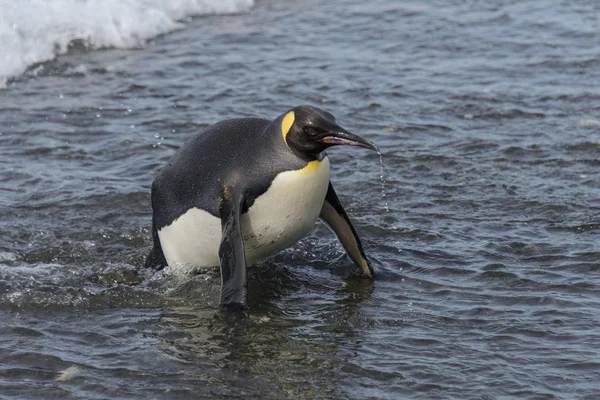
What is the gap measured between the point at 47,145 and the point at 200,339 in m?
4.04

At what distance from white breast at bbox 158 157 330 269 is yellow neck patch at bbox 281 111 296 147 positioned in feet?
0.75

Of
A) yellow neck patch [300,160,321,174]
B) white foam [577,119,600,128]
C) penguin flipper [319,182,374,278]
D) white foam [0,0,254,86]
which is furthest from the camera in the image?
white foam [0,0,254,86]

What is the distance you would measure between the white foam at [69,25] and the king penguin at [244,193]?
208 inches

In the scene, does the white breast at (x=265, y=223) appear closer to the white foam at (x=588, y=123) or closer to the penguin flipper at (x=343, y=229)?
the penguin flipper at (x=343, y=229)

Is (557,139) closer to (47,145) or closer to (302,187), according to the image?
(302,187)

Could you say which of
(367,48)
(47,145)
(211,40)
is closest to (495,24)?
(367,48)

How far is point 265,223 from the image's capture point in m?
6.13

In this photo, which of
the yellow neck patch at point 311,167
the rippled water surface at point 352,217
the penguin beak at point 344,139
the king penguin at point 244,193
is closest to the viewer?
the rippled water surface at point 352,217

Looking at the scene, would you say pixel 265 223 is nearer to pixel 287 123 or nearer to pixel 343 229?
pixel 287 123

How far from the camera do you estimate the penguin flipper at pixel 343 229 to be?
6.63 metres

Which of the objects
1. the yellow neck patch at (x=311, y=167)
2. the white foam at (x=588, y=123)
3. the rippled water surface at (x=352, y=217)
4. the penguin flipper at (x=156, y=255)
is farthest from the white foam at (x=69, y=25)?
the yellow neck patch at (x=311, y=167)

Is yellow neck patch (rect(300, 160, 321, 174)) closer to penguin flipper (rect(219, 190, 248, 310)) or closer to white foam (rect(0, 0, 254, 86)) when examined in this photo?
penguin flipper (rect(219, 190, 248, 310))

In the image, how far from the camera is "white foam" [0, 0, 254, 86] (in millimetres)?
11812

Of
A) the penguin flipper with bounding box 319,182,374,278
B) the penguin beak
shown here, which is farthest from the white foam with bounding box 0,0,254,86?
the penguin beak
